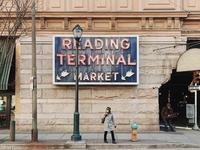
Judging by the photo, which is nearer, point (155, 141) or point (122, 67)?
point (155, 141)

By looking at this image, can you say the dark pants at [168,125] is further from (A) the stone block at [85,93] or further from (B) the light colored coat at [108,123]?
(B) the light colored coat at [108,123]

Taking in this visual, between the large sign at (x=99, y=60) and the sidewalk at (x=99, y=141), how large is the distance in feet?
9.68

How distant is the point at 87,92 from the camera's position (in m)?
26.4

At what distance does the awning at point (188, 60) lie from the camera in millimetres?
26203

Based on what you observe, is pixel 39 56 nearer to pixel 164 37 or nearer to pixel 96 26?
pixel 96 26

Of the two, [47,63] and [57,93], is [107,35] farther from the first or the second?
[57,93]

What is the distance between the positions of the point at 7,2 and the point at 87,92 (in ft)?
20.4

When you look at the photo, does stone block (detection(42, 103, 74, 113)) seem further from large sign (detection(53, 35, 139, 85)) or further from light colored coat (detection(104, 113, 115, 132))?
light colored coat (detection(104, 113, 115, 132))

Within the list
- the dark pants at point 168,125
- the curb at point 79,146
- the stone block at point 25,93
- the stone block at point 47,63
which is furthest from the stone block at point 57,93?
the curb at point 79,146

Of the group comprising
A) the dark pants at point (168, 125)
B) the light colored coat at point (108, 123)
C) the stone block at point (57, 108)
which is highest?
the stone block at point (57, 108)

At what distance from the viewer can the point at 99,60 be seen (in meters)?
26.3

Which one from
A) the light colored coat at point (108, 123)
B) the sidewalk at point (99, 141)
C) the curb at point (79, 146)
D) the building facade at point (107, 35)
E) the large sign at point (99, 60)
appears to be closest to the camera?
the curb at point (79, 146)

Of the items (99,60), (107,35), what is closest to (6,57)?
(99,60)

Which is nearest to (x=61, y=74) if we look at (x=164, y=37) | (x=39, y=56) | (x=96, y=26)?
(x=39, y=56)
